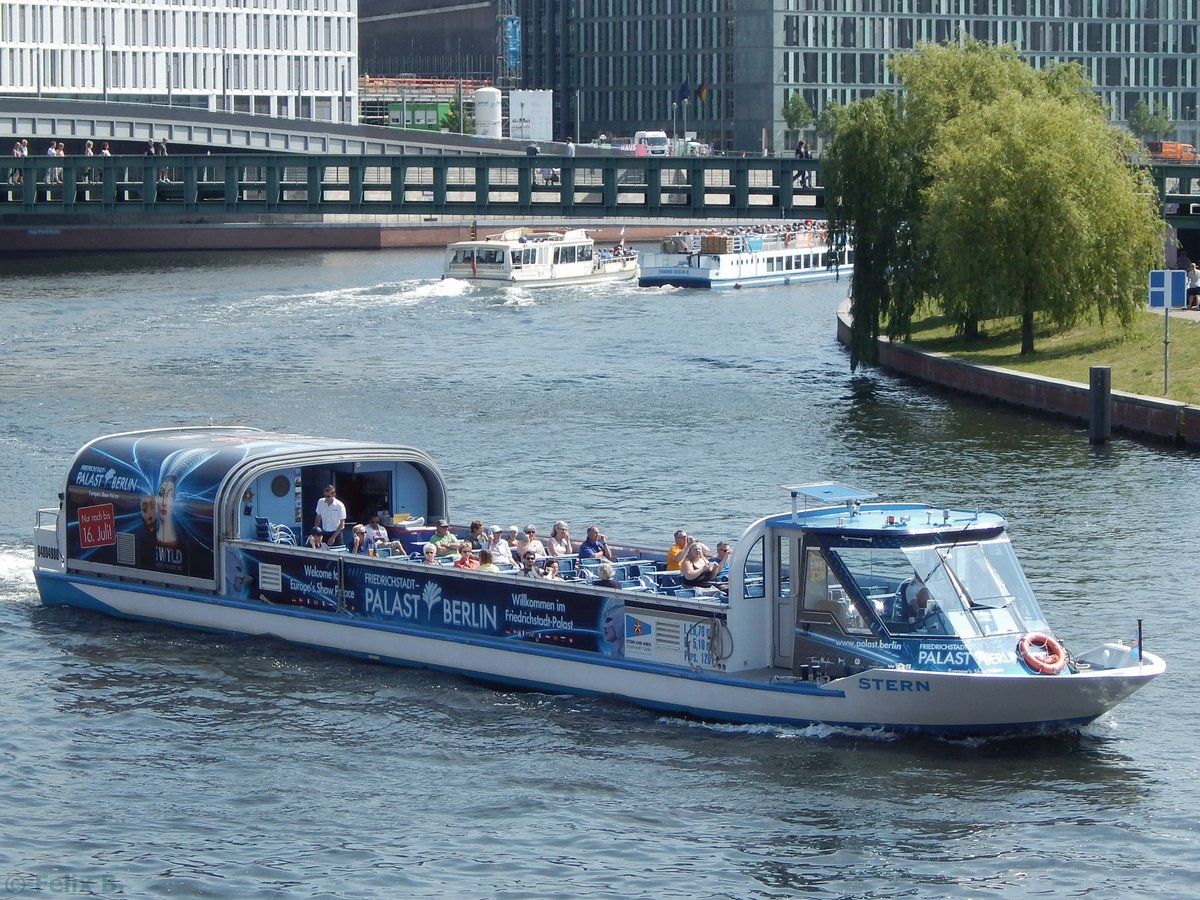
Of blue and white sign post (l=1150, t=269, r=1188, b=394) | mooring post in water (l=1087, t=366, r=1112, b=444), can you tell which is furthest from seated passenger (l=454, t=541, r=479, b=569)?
blue and white sign post (l=1150, t=269, r=1188, b=394)

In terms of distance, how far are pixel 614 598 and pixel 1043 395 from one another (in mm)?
29937

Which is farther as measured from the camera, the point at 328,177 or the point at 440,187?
the point at 328,177

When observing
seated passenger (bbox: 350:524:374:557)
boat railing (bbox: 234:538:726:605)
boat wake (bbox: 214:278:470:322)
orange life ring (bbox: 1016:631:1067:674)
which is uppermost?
boat wake (bbox: 214:278:470:322)

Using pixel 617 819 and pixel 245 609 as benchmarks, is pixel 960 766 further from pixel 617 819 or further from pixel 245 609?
pixel 245 609

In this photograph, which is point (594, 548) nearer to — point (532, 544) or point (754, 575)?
point (532, 544)

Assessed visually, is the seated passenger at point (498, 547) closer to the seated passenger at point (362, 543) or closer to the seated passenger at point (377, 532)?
the seated passenger at point (377, 532)

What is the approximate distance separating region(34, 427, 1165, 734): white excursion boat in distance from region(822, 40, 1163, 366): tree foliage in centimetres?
3057

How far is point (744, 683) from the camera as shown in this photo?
2608cm

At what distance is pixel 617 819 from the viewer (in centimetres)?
2361

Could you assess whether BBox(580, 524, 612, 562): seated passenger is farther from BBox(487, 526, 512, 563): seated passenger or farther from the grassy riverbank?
the grassy riverbank

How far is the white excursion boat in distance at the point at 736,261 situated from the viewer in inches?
4331

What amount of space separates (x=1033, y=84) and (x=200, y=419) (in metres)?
29.1

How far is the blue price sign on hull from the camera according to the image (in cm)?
5159

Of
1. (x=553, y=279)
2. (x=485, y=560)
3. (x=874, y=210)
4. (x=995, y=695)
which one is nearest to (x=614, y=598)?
(x=485, y=560)
